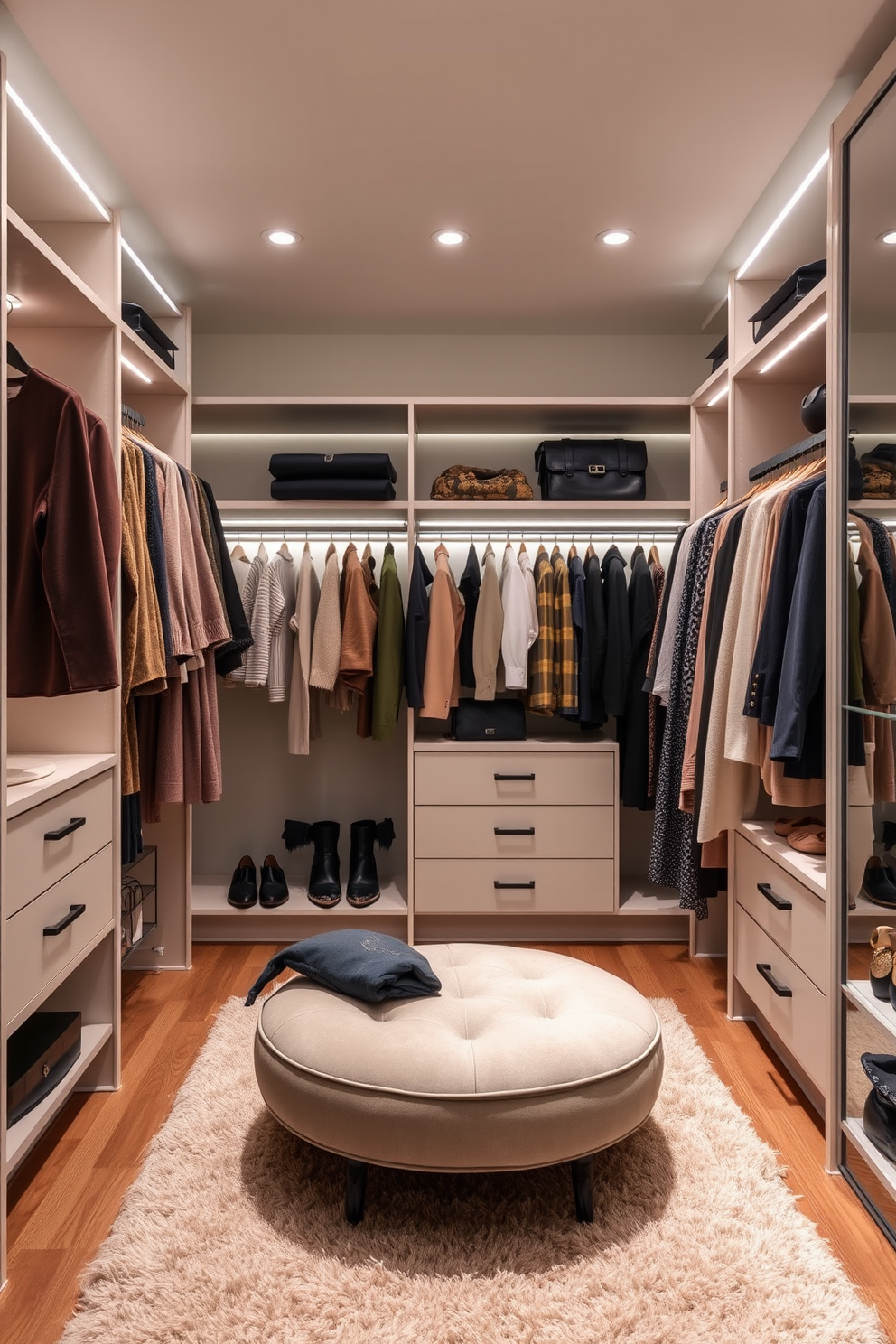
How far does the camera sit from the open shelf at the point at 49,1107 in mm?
1855

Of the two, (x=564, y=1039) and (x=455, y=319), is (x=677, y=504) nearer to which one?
(x=455, y=319)

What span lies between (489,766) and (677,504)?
1.30 metres

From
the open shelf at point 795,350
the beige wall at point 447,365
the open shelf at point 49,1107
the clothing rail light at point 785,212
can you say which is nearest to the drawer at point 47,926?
the open shelf at point 49,1107

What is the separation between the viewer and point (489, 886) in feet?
11.6

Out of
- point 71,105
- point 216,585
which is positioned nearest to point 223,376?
point 216,585

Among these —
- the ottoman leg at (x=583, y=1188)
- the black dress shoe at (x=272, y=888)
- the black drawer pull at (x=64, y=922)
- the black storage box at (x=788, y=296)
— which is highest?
the black storage box at (x=788, y=296)

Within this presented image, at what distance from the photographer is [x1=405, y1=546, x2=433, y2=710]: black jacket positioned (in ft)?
11.5

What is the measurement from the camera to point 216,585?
311 centimetres

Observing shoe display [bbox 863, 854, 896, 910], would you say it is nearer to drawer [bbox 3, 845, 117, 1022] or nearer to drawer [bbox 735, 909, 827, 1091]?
drawer [bbox 735, 909, 827, 1091]

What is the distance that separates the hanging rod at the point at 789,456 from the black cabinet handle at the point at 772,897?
121 centimetres

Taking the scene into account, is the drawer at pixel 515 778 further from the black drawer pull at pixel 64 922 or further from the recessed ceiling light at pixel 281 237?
the recessed ceiling light at pixel 281 237

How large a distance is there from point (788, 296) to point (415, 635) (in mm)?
1732

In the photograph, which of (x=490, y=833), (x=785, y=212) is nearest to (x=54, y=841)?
(x=490, y=833)

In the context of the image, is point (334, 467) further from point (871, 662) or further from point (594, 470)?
point (871, 662)
